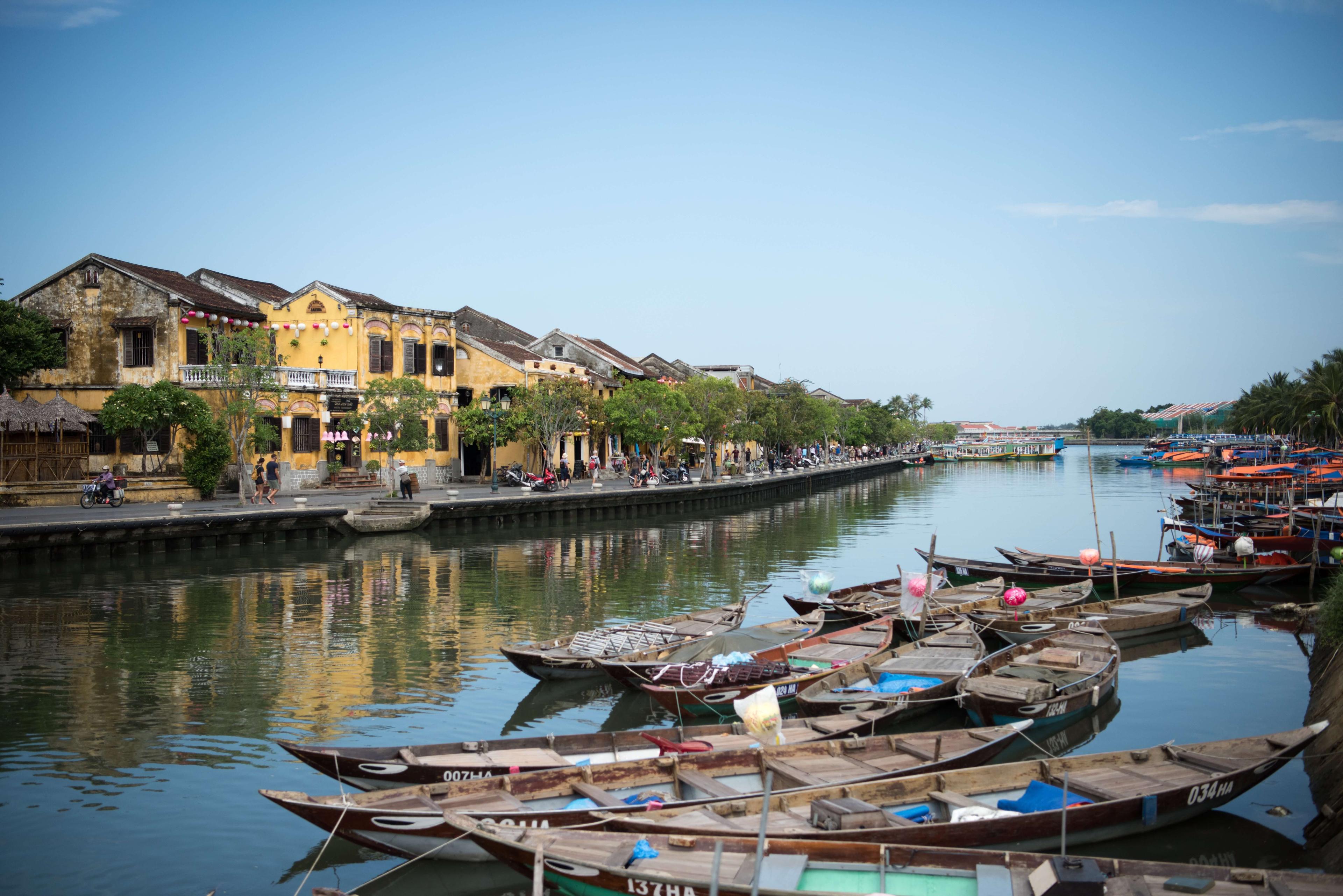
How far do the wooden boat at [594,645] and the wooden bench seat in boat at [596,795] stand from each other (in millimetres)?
5552

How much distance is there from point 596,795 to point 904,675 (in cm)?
730

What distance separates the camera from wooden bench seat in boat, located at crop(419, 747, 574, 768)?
10.5 metres

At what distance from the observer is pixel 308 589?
26906 millimetres

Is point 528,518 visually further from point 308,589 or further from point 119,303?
point 119,303

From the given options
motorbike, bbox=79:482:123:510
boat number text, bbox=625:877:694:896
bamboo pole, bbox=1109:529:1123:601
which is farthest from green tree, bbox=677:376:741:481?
boat number text, bbox=625:877:694:896

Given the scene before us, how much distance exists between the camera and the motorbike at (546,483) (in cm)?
4906

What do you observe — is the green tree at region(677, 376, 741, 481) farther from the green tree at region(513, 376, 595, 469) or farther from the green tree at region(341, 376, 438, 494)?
the green tree at region(341, 376, 438, 494)

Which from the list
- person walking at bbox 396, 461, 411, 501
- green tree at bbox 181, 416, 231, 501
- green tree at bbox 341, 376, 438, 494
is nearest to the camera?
green tree at bbox 181, 416, 231, 501

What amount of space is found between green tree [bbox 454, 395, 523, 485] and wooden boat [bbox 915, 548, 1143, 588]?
85.5ft

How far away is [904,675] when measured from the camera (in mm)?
15492

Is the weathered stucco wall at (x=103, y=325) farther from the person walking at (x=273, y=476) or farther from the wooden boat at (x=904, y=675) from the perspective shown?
the wooden boat at (x=904, y=675)

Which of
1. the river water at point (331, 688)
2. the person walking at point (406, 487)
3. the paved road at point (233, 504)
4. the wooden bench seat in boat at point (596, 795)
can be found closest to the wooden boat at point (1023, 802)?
the wooden bench seat in boat at point (596, 795)

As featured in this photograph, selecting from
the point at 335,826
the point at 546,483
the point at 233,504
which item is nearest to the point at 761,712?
the point at 335,826

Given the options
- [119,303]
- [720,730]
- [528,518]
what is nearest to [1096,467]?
[528,518]
